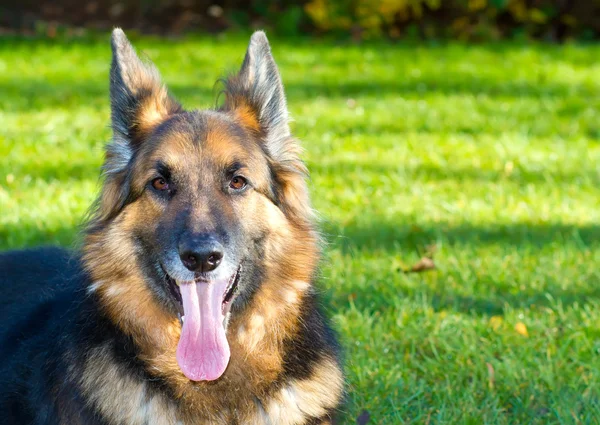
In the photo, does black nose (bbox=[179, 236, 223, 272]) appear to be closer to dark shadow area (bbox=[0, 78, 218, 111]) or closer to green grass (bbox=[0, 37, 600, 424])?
green grass (bbox=[0, 37, 600, 424])

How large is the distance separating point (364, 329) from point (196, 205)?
2.02 metres

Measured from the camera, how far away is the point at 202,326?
12.4ft

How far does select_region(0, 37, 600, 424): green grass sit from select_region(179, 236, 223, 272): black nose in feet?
4.03

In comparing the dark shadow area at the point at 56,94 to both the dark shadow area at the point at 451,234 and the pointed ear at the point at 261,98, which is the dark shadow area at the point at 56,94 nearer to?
the dark shadow area at the point at 451,234

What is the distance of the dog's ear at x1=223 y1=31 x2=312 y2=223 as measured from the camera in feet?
13.6

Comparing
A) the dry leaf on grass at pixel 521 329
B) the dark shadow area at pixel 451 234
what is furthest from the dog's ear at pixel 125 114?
the dark shadow area at pixel 451 234

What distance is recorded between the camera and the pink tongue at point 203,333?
12.3 feet

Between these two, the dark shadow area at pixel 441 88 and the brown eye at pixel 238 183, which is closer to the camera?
the brown eye at pixel 238 183

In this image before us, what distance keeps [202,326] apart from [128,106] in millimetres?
1063

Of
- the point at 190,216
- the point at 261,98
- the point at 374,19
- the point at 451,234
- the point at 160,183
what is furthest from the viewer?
the point at 374,19

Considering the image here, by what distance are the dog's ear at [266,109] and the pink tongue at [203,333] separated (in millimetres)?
614

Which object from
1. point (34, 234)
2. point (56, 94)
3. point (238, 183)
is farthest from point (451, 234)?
point (56, 94)

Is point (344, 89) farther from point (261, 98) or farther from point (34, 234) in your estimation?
point (261, 98)

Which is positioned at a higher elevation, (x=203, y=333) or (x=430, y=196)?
(x=203, y=333)
